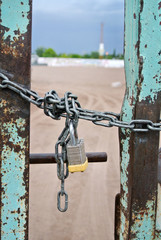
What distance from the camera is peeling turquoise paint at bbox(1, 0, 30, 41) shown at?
1.01m

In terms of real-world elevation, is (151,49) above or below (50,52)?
below

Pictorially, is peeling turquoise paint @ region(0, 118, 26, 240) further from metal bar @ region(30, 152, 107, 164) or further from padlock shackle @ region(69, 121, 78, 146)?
metal bar @ region(30, 152, 107, 164)

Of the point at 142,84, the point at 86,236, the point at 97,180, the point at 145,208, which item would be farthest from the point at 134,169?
the point at 97,180

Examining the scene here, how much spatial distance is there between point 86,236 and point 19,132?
1.92 metres

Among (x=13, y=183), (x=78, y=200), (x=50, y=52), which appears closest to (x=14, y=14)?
(x=13, y=183)

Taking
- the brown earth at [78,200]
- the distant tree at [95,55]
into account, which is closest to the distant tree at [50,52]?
the distant tree at [95,55]

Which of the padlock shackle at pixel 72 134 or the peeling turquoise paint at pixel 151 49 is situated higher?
the peeling turquoise paint at pixel 151 49

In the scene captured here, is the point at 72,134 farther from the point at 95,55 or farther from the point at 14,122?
the point at 95,55

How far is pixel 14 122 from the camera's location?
3.56 ft

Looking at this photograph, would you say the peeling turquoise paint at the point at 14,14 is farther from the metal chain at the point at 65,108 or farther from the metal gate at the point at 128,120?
the metal chain at the point at 65,108

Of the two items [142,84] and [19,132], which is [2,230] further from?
[142,84]

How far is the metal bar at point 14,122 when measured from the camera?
1017 mm

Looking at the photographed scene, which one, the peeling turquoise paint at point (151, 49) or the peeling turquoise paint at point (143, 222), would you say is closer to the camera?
the peeling turquoise paint at point (151, 49)

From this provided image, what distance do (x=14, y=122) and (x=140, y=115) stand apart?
1.40 feet
